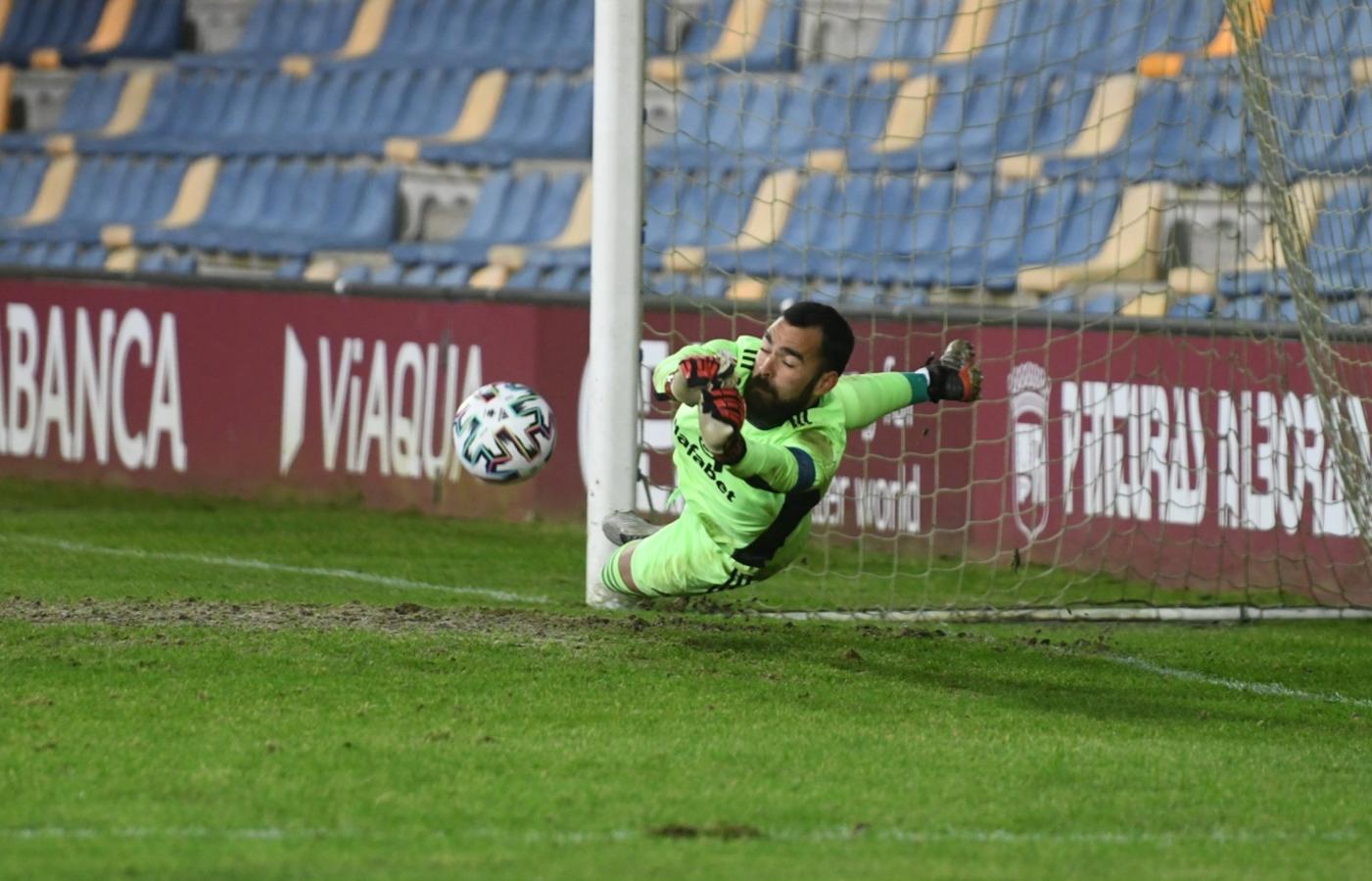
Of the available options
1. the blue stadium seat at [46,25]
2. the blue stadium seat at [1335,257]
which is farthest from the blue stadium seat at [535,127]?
the blue stadium seat at [1335,257]

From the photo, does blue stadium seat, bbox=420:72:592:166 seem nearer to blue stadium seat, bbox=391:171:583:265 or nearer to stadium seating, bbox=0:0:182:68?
→ blue stadium seat, bbox=391:171:583:265

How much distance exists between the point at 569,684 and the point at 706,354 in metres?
1.01

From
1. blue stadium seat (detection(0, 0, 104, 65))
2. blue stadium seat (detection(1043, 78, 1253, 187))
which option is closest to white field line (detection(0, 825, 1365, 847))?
blue stadium seat (detection(1043, 78, 1253, 187))

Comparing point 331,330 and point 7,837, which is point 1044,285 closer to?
point 331,330

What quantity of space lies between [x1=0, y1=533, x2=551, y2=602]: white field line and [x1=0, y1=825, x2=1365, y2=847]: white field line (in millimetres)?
4049

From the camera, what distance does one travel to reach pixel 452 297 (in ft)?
38.0

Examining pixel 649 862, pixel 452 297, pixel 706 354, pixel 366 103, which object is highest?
pixel 366 103

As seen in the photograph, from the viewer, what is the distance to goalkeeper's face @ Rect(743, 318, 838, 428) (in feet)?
21.1

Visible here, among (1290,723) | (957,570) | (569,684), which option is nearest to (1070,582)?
(957,570)

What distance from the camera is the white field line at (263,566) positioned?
8.85 meters

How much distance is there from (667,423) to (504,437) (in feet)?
11.7

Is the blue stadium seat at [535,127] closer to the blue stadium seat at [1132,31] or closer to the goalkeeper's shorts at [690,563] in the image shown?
the blue stadium seat at [1132,31]

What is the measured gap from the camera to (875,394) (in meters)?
6.93

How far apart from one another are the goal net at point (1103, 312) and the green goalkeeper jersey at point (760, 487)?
1.45m
